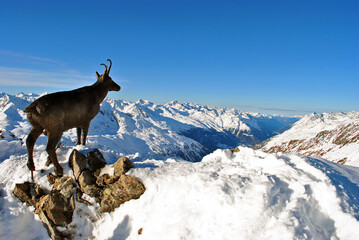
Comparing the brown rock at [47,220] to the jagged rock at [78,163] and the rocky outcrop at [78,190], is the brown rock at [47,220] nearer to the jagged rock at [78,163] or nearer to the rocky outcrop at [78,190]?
the rocky outcrop at [78,190]

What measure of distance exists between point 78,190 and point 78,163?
1.42 m

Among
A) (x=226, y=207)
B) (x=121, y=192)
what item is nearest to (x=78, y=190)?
(x=121, y=192)

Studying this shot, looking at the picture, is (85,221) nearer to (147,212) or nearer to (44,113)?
(147,212)

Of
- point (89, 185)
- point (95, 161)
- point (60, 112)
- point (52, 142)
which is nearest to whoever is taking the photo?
point (60, 112)

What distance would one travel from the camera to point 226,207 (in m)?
6.46

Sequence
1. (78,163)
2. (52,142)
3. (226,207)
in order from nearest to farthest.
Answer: (226,207) → (52,142) → (78,163)

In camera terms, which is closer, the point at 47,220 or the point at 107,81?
the point at 47,220

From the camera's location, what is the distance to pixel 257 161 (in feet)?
32.9

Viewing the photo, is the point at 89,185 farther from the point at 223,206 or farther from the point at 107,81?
the point at 223,206

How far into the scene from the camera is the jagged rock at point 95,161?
34.6 feet

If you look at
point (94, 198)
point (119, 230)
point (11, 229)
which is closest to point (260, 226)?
point (119, 230)

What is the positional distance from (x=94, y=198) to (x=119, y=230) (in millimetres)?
2298

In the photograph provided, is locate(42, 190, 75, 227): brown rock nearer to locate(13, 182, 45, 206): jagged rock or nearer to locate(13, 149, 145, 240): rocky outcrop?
locate(13, 149, 145, 240): rocky outcrop

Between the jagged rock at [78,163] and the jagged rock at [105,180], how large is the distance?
113 cm
